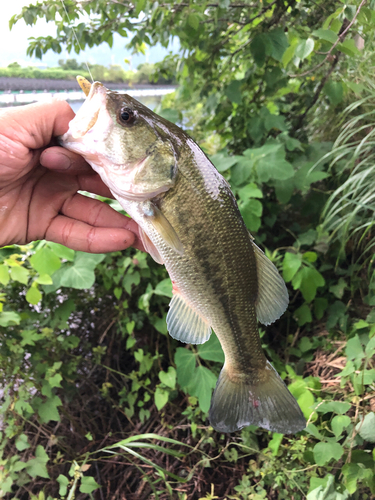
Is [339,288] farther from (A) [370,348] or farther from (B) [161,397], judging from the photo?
(B) [161,397]

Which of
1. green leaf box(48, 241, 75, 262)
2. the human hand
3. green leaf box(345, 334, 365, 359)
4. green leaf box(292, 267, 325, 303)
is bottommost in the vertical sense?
green leaf box(48, 241, 75, 262)

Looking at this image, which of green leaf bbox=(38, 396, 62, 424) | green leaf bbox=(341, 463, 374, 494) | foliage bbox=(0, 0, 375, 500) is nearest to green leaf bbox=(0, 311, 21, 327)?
foliage bbox=(0, 0, 375, 500)

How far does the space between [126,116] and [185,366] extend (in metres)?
1.13

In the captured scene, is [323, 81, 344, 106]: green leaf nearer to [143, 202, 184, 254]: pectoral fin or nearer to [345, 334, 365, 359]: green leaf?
[345, 334, 365, 359]: green leaf

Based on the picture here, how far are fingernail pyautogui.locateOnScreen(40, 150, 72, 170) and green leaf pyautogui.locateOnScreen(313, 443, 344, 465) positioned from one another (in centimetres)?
139

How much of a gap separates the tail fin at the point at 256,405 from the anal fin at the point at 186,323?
0.18 metres

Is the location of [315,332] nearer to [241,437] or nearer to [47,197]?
[241,437]

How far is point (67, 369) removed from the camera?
155 cm

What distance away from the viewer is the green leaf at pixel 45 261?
131 cm

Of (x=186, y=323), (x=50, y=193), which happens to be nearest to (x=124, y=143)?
(x=50, y=193)

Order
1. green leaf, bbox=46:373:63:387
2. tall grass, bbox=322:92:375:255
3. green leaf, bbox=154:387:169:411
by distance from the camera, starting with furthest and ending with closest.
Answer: tall grass, bbox=322:92:375:255 → green leaf, bbox=154:387:169:411 → green leaf, bbox=46:373:63:387

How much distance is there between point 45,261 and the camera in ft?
4.33

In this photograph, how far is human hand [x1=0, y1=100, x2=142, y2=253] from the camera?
938 millimetres

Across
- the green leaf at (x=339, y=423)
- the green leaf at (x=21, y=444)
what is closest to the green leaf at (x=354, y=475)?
the green leaf at (x=339, y=423)
